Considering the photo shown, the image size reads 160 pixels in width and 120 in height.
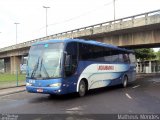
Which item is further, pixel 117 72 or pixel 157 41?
pixel 157 41

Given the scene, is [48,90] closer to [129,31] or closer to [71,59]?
[71,59]

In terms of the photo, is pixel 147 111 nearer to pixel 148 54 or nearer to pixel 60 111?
pixel 60 111

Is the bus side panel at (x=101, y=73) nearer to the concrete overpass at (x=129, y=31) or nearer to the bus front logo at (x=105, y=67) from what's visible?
the bus front logo at (x=105, y=67)

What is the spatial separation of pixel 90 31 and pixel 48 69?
73.7 ft

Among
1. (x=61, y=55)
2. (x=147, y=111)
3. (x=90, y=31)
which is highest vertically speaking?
(x=90, y=31)

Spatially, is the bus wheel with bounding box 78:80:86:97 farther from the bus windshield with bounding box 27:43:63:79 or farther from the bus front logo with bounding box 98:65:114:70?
the bus front logo with bounding box 98:65:114:70

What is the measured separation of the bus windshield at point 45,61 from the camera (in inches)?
639

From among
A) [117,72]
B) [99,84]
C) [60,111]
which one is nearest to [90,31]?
[117,72]

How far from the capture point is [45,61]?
16.5 m

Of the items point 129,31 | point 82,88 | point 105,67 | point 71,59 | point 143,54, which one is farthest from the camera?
point 143,54

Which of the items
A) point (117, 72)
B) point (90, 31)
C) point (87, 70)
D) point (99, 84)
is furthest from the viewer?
point (90, 31)

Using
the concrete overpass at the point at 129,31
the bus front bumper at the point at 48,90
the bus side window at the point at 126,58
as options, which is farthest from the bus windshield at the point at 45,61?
the concrete overpass at the point at 129,31

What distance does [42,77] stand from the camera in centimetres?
1641

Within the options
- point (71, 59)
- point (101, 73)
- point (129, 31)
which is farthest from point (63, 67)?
point (129, 31)
